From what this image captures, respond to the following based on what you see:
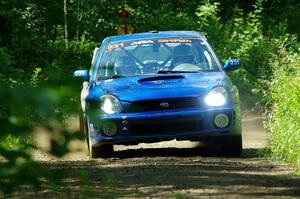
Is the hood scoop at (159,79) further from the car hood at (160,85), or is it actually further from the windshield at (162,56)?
the windshield at (162,56)

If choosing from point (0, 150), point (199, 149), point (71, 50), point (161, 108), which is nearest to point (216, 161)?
point (161, 108)

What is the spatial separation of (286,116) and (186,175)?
272cm

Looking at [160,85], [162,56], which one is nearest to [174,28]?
[162,56]

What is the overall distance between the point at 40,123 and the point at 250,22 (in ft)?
68.6

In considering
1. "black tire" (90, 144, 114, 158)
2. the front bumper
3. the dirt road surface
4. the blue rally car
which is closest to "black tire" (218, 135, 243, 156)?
the blue rally car

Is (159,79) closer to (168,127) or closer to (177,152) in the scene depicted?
(168,127)

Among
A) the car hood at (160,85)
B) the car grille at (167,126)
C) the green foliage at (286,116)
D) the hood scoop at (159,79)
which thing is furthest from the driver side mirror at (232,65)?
the car grille at (167,126)

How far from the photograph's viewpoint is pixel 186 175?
767 centimetres

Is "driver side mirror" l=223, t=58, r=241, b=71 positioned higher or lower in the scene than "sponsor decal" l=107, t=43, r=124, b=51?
lower

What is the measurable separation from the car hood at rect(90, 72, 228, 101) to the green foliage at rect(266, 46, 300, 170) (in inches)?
32.7

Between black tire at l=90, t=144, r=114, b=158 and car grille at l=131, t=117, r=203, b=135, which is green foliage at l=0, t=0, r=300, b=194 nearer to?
car grille at l=131, t=117, r=203, b=135

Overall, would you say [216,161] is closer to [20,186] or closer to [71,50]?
[20,186]

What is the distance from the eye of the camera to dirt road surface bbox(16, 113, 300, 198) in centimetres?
662

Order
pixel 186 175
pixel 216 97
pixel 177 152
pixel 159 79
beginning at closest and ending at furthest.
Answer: pixel 186 175 → pixel 216 97 → pixel 159 79 → pixel 177 152
